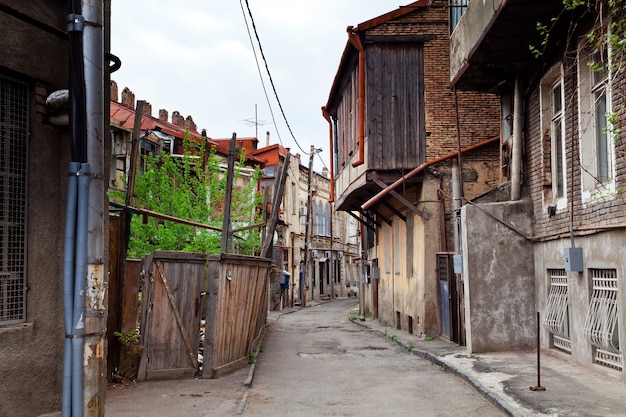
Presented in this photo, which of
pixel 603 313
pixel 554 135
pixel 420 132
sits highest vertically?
pixel 420 132

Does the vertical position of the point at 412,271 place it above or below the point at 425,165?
below

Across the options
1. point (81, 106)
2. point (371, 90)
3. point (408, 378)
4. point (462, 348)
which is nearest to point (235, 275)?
point (408, 378)

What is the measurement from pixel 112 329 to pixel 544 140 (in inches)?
313

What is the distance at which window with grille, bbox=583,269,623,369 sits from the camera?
31.3 feet

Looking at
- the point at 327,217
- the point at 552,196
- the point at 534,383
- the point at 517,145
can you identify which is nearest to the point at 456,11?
the point at 517,145

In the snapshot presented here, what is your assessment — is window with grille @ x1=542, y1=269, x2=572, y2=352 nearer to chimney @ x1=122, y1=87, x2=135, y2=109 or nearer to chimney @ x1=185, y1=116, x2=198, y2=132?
chimney @ x1=122, y1=87, x2=135, y2=109

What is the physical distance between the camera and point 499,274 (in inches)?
509

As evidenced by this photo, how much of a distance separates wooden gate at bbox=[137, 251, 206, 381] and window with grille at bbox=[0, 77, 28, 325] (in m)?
4.10

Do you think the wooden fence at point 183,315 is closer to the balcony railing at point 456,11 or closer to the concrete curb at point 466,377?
the concrete curb at point 466,377

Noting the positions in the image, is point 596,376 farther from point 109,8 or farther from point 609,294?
point 109,8

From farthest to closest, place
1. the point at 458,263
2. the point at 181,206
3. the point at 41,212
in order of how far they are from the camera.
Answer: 1. the point at 181,206
2. the point at 458,263
3. the point at 41,212

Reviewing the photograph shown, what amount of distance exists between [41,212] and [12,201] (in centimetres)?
28

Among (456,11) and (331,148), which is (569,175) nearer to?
(456,11)

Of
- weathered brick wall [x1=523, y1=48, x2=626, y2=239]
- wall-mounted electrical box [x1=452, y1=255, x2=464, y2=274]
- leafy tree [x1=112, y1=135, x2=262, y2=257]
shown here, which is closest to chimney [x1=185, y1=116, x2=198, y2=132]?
leafy tree [x1=112, y1=135, x2=262, y2=257]
